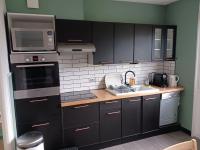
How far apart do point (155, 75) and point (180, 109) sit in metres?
0.83

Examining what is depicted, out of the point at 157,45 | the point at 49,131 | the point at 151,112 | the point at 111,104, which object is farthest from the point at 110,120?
the point at 157,45

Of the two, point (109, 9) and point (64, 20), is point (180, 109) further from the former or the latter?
point (64, 20)

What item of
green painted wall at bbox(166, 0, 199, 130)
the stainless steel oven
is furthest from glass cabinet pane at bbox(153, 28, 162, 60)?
the stainless steel oven

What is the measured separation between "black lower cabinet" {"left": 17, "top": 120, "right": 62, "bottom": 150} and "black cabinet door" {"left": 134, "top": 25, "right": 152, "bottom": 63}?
5.74 feet

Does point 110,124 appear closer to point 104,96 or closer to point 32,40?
point 104,96

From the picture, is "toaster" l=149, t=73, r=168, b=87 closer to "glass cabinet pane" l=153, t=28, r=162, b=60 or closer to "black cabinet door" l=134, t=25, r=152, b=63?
"glass cabinet pane" l=153, t=28, r=162, b=60

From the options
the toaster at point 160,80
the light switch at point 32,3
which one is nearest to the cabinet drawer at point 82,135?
the toaster at point 160,80

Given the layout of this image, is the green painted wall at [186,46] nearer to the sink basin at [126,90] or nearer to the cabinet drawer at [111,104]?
the sink basin at [126,90]

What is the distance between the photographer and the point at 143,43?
9.87ft

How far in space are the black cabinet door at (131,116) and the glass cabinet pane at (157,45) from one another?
37.3 inches

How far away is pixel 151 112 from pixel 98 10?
2.08m

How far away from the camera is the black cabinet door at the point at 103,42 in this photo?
8.72 ft

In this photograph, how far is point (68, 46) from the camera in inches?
96.7

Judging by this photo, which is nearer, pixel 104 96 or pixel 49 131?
pixel 49 131
